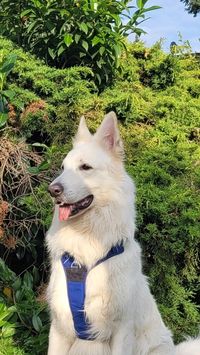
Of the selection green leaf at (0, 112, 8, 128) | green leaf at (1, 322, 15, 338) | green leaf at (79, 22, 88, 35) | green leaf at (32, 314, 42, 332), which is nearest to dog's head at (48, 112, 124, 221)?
green leaf at (0, 112, 8, 128)

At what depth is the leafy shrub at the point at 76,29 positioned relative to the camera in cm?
519

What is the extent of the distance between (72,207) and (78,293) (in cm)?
53

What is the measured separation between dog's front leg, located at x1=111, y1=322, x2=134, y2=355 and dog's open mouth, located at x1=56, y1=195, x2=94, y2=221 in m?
0.76

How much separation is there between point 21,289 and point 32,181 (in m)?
1.04

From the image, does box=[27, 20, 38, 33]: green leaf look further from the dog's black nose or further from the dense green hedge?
the dog's black nose

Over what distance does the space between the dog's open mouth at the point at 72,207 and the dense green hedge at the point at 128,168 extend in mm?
1290

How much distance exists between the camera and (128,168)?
15.2 ft

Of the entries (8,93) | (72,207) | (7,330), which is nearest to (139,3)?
(8,93)

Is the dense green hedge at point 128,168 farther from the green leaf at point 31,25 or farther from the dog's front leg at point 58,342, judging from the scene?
the dog's front leg at point 58,342

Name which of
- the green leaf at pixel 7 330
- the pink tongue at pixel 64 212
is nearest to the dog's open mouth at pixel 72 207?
the pink tongue at pixel 64 212

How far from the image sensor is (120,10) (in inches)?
212

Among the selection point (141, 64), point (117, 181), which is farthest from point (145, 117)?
point (117, 181)

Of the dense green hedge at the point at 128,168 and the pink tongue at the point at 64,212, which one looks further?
Answer: the dense green hedge at the point at 128,168

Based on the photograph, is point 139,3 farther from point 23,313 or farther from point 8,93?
point 23,313
